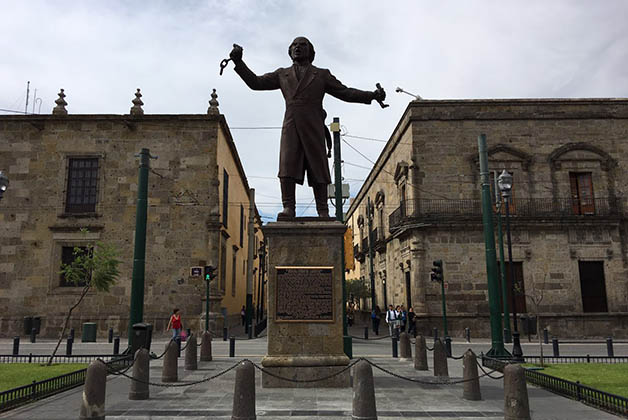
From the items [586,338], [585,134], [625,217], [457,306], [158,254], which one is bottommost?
[586,338]

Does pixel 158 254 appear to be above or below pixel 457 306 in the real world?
above

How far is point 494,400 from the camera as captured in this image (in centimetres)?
758

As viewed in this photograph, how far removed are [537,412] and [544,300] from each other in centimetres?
1878

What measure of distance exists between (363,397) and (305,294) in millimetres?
2588

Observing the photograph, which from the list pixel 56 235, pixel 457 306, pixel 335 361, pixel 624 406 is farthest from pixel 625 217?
pixel 56 235

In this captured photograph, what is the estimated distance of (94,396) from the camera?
19.1ft

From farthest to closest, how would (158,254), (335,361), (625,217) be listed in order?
(625,217), (158,254), (335,361)

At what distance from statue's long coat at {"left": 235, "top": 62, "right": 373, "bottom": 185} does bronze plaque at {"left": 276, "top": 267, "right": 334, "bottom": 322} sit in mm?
1792

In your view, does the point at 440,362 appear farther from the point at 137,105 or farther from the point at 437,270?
the point at 137,105

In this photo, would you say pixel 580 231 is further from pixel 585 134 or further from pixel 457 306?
pixel 457 306

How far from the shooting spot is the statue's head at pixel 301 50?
9.27 meters

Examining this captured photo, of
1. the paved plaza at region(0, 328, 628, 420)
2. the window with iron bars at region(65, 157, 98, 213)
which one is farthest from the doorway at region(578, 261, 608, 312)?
the window with iron bars at region(65, 157, 98, 213)

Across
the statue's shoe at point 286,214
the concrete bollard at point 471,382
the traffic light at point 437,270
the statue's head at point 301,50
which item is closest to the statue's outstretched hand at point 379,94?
the statue's head at point 301,50

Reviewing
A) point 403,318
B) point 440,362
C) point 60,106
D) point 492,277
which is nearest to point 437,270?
point 403,318
